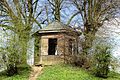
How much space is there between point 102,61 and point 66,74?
10.0 feet

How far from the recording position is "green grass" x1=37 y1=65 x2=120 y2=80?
2584cm

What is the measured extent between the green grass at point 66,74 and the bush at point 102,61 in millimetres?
578

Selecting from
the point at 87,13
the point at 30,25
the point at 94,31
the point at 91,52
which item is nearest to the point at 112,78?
the point at 91,52

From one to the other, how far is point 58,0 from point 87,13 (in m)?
7.99

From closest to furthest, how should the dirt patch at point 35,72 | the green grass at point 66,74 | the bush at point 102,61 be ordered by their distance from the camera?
the green grass at point 66,74 → the bush at point 102,61 → the dirt patch at point 35,72

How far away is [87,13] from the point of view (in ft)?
105

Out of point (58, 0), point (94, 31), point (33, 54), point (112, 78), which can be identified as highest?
point (58, 0)

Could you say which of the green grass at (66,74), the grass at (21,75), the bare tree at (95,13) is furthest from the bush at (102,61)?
the grass at (21,75)

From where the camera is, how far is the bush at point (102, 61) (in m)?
26.6

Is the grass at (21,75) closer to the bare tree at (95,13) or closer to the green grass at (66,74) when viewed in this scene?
the green grass at (66,74)

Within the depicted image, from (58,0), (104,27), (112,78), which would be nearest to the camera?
(112,78)

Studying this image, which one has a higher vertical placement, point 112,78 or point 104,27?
point 104,27

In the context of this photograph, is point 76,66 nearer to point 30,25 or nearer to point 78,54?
point 78,54

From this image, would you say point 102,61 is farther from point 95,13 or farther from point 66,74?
point 95,13
